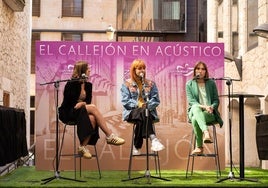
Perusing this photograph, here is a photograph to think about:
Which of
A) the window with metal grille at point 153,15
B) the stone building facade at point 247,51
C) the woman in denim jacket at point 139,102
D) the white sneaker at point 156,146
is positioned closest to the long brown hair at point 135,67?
the woman in denim jacket at point 139,102

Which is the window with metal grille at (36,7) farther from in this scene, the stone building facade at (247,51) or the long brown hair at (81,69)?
the long brown hair at (81,69)

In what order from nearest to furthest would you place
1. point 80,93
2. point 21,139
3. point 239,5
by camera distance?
point 80,93 → point 21,139 → point 239,5

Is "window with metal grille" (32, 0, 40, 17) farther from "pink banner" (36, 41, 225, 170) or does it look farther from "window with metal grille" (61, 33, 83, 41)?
"pink banner" (36, 41, 225, 170)

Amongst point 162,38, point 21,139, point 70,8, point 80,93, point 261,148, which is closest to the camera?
point 80,93

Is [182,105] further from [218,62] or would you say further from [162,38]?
[162,38]

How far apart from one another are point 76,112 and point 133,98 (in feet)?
2.76

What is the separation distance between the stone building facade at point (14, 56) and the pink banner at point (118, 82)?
39.0 inches

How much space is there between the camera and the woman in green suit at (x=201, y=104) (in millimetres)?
8656

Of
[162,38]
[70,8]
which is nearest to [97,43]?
[162,38]

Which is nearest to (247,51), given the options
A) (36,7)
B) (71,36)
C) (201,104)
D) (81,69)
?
(201,104)

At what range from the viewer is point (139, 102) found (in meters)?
8.77

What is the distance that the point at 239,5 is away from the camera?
16125mm

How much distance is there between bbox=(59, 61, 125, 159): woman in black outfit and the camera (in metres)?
8.30

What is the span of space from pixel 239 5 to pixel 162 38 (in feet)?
29.9
